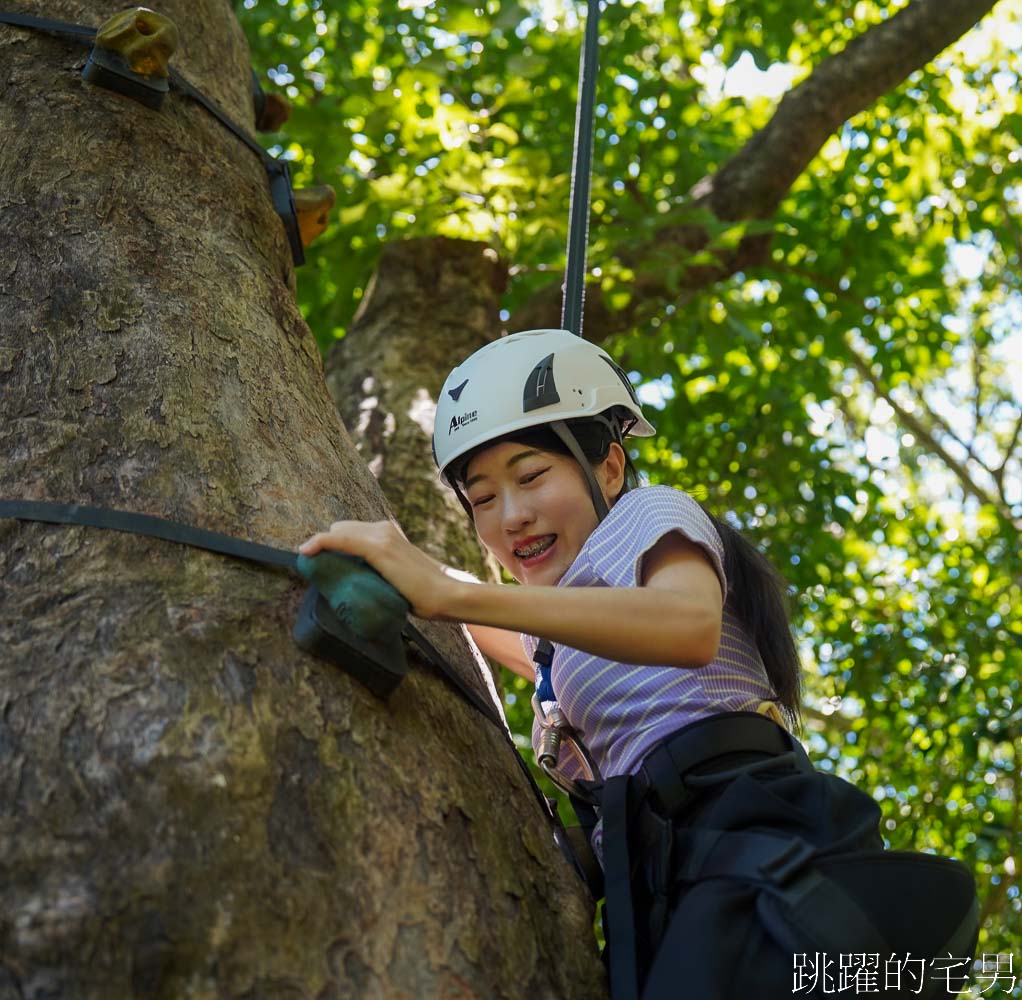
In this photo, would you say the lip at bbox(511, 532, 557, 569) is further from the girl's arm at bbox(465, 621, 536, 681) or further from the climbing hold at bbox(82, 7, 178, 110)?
the climbing hold at bbox(82, 7, 178, 110)

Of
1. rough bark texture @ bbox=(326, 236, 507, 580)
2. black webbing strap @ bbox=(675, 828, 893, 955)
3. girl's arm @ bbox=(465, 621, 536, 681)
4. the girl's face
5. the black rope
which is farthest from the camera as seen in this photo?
rough bark texture @ bbox=(326, 236, 507, 580)

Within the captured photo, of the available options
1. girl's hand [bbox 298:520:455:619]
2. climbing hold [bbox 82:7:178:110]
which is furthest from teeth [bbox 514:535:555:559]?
climbing hold [bbox 82:7:178:110]

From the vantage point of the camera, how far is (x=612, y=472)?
256 cm

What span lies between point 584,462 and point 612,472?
0.18 metres

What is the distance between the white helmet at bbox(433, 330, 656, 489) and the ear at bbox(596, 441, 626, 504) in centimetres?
10

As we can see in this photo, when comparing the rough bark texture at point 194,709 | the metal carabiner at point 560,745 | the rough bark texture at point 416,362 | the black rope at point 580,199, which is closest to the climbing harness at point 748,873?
the rough bark texture at point 194,709

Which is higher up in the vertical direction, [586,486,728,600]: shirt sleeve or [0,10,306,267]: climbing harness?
[0,10,306,267]: climbing harness

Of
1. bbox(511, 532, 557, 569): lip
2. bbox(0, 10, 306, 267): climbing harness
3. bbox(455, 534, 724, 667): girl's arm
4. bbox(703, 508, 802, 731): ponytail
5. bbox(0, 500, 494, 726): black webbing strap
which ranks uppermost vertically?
bbox(0, 10, 306, 267): climbing harness

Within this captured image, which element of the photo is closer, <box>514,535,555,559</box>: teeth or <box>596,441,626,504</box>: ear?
<box>514,535,555,559</box>: teeth

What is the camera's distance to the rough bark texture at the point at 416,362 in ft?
11.3

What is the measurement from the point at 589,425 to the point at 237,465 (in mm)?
919

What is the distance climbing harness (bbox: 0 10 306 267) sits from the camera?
7.82ft

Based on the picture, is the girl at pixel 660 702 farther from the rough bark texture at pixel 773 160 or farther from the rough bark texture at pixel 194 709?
the rough bark texture at pixel 773 160

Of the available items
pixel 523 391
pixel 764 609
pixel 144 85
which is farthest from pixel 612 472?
pixel 144 85
